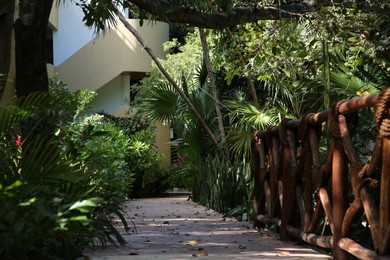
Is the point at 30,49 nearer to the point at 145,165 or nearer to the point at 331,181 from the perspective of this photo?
the point at 331,181

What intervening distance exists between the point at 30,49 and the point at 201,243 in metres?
2.54

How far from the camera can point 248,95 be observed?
1939cm

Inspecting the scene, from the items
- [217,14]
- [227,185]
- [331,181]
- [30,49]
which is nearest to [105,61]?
[227,185]

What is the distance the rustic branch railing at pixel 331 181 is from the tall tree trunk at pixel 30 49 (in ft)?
8.10

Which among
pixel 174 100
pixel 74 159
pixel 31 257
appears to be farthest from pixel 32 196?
pixel 174 100

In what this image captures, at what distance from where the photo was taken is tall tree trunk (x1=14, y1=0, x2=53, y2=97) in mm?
7609

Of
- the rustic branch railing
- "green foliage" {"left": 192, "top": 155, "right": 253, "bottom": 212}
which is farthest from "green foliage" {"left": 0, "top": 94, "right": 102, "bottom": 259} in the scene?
"green foliage" {"left": 192, "top": 155, "right": 253, "bottom": 212}

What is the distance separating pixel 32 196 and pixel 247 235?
4471 millimetres

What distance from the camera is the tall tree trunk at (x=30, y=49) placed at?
761cm

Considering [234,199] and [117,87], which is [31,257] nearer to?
[234,199]

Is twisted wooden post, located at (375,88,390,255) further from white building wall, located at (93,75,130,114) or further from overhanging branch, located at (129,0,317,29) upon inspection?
white building wall, located at (93,75,130,114)

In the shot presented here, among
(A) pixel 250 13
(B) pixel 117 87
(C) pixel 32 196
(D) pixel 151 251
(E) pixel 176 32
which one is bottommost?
(D) pixel 151 251

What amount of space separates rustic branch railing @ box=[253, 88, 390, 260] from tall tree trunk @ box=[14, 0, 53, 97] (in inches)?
97.1

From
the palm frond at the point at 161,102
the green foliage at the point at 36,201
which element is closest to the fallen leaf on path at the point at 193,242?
the green foliage at the point at 36,201
